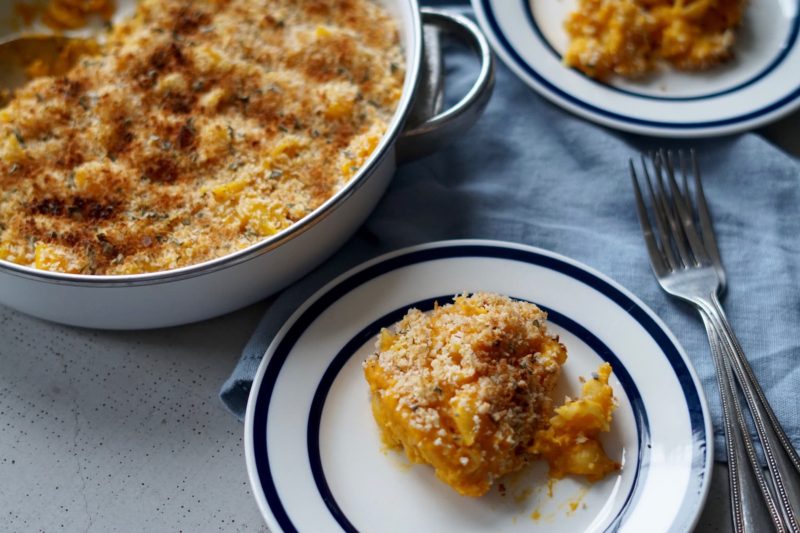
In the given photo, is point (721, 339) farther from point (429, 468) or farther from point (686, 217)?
point (429, 468)

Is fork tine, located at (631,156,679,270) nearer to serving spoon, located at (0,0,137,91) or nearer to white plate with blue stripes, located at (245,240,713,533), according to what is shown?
white plate with blue stripes, located at (245,240,713,533)

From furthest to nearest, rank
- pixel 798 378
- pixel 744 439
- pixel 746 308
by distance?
1. pixel 746 308
2. pixel 798 378
3. pixel 744 439

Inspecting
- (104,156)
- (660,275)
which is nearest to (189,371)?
(104,156)

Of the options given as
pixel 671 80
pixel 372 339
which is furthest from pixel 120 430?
pixel 671 80

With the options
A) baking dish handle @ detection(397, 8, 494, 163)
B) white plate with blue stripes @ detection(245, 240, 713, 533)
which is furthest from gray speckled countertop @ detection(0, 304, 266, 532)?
baking dish handle @ detection(397, 8, 494, 163)

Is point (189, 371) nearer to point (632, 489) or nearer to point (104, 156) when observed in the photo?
point (104, 156)
